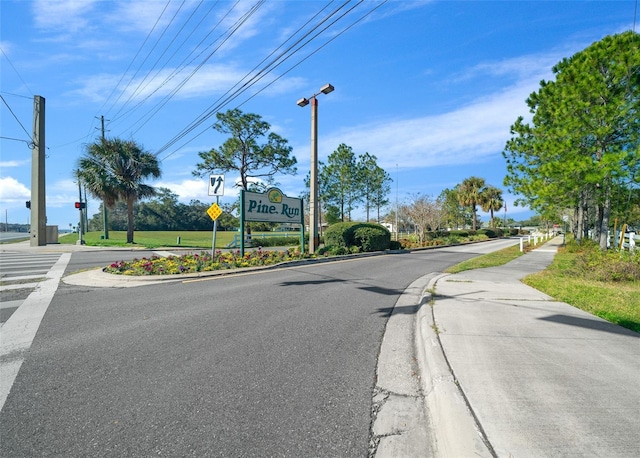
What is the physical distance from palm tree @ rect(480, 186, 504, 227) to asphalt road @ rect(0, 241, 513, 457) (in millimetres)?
50002

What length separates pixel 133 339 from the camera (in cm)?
426

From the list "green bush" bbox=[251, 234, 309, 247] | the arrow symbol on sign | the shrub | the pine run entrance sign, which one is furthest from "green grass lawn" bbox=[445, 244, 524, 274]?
"green bush" bbox=[251, 234, 309, 247]

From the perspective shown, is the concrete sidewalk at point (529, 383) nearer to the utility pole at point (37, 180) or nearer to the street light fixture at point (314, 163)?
the street light fixture at point (314, 163)

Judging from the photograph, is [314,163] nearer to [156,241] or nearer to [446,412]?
[446,412]

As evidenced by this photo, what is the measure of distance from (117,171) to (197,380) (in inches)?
1155

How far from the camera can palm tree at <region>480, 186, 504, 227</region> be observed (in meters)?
49.6

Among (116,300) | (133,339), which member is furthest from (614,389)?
(116,300)

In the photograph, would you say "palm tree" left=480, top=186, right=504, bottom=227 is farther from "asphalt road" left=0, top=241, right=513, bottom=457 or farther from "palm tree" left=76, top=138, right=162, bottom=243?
"asphalt road" left=0, top=241, right=513, bottom=457

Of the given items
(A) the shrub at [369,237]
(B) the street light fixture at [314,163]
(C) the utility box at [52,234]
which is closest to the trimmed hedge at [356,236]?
(A) the shrub at [369,237]

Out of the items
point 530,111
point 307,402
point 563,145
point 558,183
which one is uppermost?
point 530,111

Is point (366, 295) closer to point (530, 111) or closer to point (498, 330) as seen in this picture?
point (498, 330)

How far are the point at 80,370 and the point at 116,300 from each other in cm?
350

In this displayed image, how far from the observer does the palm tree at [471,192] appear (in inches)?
1914

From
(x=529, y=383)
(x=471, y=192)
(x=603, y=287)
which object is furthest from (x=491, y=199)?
(x=529, y=383)
